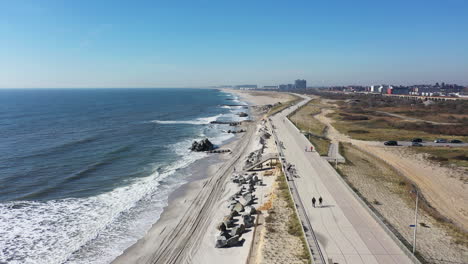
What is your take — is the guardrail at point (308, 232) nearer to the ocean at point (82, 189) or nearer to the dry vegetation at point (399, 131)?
the ocean at point (82, 189)

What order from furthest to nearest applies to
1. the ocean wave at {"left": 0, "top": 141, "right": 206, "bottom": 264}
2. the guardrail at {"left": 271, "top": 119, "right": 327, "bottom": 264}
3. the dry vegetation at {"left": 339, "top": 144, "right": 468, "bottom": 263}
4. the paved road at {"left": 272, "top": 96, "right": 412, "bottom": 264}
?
the ocean wave at {"left": 0, "top": 141, "right": 206, "bottom": 264}
the dry vegetation at {"left": 339, "top": 144, "right": 468, "bottom": 263}
the paved road at {"left": 272, "top": 96, "right": 412, "bottom": 264}
the guardrail at {"left": 271, "top": 119, "right": 327, "bottom": 264}

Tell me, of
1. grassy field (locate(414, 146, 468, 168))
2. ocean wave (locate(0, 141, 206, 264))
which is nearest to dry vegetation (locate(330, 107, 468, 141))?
grassy field (locate(414, 146, 468, 168))

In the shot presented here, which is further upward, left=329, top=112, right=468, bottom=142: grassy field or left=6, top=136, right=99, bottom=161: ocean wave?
left=329, top=112, right=468, bottom=142: grassy field

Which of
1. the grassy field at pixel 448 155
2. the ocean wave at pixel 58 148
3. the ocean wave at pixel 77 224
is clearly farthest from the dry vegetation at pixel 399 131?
the ocean wave at pixel 58 148

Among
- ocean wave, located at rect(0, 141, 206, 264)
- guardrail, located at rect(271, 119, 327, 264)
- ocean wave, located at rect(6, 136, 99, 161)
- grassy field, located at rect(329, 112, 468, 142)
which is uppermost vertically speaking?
grassy field, located at rect(329, 112, 468, 142)

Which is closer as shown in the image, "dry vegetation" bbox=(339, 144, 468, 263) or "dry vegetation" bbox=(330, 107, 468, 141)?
"dry vegetation" bbox=(339, 144, 468, 263)

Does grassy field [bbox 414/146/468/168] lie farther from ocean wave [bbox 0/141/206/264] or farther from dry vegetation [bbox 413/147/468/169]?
ocean wave [bbox 0/141/206/264]

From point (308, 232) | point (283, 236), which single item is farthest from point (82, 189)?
point (308, 232)
